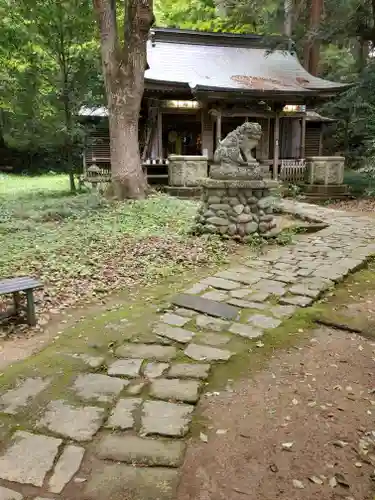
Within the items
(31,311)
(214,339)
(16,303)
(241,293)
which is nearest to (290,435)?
(214,339)

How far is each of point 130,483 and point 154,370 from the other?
1.02 meters

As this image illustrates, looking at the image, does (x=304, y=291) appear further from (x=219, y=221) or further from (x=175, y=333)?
(x=219, y=221)

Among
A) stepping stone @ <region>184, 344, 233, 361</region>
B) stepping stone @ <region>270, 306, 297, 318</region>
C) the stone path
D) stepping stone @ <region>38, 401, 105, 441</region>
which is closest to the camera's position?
the stone path

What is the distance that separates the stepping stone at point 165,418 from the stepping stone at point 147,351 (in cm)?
59

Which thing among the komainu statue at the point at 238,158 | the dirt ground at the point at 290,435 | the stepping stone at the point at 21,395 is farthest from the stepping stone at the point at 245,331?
the komainu statue at the point at 238,158

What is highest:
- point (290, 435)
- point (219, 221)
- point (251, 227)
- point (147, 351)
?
point (219, 221)

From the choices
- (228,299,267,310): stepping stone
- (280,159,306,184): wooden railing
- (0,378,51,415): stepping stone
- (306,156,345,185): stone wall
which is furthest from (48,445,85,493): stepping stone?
(280,159,306,184): wooden railing

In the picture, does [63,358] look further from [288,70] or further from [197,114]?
[288,70]

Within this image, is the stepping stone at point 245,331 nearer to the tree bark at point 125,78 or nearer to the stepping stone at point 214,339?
the stepping stone at point 214,339

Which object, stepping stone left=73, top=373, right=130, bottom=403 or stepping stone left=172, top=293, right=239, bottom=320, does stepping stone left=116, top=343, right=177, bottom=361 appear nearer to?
stepping stone left=73, top=373, right=130, bottom=403

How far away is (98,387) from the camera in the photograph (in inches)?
107

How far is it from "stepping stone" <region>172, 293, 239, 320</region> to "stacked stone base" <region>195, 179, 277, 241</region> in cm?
240

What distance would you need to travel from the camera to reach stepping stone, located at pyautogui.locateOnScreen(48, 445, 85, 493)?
1.91 m

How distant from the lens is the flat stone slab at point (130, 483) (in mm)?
1866
